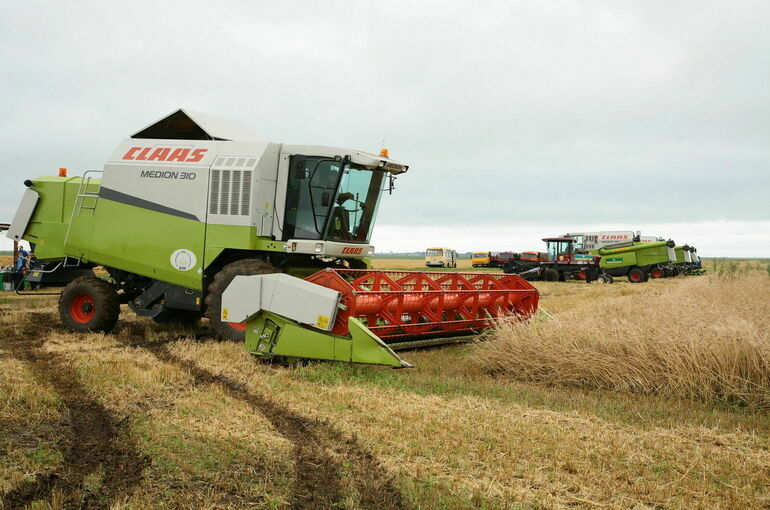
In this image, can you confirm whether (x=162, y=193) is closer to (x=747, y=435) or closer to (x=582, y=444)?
(x=582, y=444)

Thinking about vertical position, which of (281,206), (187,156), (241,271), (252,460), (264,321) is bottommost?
(252,460)

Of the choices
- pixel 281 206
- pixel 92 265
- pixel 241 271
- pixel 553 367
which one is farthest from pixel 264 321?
pixel 92 265

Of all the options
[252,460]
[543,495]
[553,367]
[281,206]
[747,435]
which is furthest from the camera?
[281,206]

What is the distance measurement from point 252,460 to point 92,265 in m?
7.39

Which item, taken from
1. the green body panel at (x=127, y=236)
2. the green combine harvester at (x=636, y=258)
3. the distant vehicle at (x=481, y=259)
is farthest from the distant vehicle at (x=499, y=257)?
the green body panel at (x=127, y=236)

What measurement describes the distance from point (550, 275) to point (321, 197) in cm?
2157

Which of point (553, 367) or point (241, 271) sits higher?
point (241, 271)

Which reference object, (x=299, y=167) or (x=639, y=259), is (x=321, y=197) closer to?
(x=299, y=167)

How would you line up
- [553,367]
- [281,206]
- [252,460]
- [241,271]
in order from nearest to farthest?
[252,460] < [553,367] < [241,271] < [281,206]

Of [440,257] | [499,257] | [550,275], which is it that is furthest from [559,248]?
[440,257]

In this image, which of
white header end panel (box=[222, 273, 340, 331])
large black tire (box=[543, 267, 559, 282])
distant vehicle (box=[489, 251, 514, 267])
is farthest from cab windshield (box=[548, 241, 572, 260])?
white header end panel (box=[222, 273, 340, 331])

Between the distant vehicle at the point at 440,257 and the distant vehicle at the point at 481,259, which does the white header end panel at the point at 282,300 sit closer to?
the distant vehicle at the point at 481,259

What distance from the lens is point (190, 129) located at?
916cm

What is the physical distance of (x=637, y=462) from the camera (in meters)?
3.56
